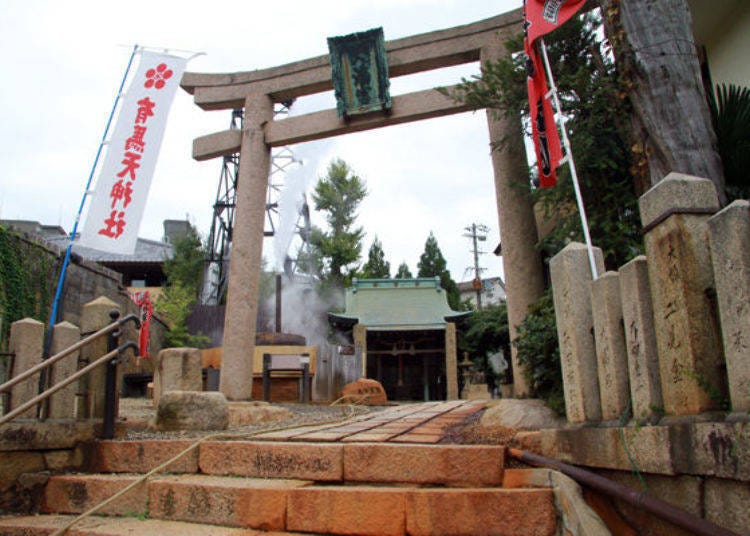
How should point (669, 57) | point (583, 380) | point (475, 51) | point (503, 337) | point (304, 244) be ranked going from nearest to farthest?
1. point (583, 380)
2. point (669, 57)
3. point (475, 51)
4. point (503, 337)
5. point (304, 244)

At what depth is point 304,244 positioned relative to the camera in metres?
29.4

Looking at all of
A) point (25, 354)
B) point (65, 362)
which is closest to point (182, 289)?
point (65, 362)

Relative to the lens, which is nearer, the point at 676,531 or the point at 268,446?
the point at 676,531

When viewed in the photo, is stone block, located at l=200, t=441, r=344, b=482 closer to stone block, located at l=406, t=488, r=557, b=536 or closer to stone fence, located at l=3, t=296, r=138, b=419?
stone block, located at l=406, t=488, r=557, b=536

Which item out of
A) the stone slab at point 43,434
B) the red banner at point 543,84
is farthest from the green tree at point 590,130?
the stone slab at point 43,434

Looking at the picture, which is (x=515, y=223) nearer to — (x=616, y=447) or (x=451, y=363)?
(x=616, y=447)

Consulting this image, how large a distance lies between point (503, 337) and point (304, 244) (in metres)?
14.3

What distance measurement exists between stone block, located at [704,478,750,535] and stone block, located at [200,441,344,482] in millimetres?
2070

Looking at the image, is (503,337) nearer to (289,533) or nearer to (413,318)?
(413,318)

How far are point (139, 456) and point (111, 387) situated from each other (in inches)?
30.3

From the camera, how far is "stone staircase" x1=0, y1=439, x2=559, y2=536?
9.87 ft

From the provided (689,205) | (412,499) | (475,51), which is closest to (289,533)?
(412,499)

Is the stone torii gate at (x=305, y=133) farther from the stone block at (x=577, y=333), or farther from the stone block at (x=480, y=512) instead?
the stone block at (x=480, y=512)

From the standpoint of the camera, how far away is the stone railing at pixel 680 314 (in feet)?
7.27
